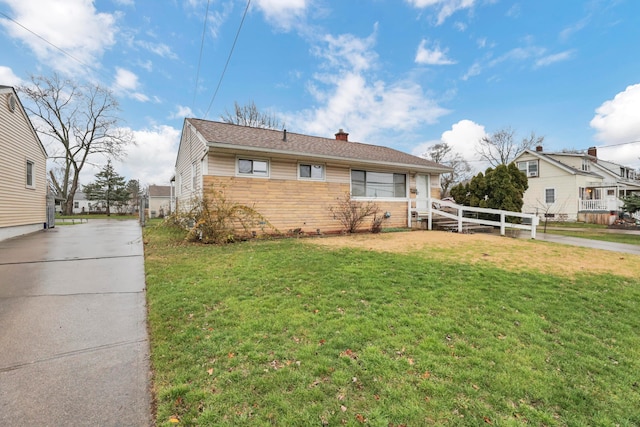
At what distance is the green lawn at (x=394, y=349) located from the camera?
2119 mm

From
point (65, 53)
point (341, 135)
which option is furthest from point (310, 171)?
point (65, 53)

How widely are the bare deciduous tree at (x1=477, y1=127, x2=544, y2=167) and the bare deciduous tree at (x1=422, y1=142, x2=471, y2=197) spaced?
8.03 ft

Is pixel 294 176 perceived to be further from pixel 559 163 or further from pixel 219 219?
pixel 559 163

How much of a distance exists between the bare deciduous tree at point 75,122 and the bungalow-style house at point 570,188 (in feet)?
142

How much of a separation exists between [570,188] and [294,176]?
25275 millimetres

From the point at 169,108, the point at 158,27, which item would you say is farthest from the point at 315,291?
the point at 169,108

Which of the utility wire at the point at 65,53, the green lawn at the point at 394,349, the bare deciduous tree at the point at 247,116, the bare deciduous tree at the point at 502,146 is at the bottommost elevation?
the green lawn at the point at 394,349

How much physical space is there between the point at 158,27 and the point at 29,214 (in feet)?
32.7

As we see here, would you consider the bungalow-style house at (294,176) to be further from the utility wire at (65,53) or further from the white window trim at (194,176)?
the utility wire at (65,53)

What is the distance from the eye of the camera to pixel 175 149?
18953 mm

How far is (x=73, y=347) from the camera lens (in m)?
2.98

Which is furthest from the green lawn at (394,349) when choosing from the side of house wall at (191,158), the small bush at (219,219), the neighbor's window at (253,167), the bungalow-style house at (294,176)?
the side of house wall at (191,158)

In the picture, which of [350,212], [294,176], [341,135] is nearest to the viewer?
[294,176]

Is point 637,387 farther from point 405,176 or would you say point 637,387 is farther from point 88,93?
point 88,93
